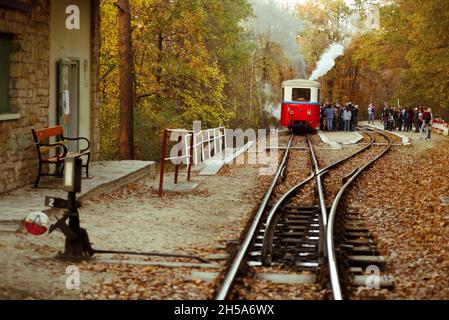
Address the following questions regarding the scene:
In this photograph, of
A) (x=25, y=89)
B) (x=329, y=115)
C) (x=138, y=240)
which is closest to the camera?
(x=138, y=240)

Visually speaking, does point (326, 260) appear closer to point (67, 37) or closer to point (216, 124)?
point (67, 37)

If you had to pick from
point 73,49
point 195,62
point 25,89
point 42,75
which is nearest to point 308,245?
point 25,89

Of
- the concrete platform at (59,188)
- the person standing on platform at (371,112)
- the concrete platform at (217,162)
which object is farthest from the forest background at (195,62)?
the concrete platform at (59,188)

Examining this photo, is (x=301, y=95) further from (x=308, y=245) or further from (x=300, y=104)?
(x=308, y=245)

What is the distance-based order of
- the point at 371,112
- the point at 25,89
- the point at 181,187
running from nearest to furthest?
the point at 25,89 < the point at 181,187 < the point at 371,112

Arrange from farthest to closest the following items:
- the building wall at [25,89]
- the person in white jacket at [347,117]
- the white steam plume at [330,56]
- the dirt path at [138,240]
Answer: the white steam plume at [330,56] → the person in white jacket at [347,117] → the building wall at [25,89] → the dirt path at [138,240]

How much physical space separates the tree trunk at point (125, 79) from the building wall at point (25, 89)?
234 inches

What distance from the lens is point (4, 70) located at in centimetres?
1370

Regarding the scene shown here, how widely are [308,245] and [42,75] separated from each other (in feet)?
22.9

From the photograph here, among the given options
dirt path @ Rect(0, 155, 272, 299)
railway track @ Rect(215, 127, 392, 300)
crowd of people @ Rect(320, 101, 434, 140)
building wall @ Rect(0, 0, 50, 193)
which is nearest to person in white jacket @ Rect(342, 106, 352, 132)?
crowd of people @ Rect(320, 101, 434, 140)

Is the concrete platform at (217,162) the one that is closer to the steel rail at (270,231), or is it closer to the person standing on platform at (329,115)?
the steel rail at (270,231)

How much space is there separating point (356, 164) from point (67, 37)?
10.2 metres

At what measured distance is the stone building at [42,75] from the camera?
13.7m

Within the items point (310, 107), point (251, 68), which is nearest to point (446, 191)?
point (310, 107)
